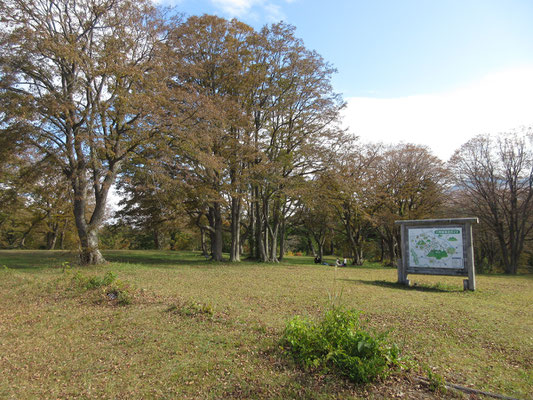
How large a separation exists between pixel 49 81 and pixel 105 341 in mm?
13637

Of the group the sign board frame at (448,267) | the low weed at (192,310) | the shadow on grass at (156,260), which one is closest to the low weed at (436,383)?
the low weed at (192,310)

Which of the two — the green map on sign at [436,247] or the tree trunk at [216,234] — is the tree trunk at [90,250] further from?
the green map on sign at [436,247]

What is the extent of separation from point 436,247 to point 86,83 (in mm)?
16664

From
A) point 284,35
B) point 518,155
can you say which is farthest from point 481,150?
point 284,35

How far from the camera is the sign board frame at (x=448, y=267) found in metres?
11.6

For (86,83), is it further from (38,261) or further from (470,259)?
(470,259)

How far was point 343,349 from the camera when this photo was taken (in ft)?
13.6

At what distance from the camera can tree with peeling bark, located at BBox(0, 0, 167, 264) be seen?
12.7 meters

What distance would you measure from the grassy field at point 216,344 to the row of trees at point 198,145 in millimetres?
7265

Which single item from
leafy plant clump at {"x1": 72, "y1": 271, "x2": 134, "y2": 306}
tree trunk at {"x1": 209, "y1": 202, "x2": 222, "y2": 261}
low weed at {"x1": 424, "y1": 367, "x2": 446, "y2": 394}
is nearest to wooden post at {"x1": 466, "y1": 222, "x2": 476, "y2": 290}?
low weed at {"x1": 424, "y1": 367, "x2": 446, "y2": 394}

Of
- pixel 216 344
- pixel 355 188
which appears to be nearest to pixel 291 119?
pixel 355 188

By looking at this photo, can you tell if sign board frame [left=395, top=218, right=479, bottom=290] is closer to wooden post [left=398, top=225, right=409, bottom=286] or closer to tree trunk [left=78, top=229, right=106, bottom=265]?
wooden post [left=398, top=225, right=409, bottom=286]

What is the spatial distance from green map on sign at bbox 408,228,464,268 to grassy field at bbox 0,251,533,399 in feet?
8.94

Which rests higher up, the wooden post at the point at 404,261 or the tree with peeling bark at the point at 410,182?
the tree with peeling bark at the point at 410,182
